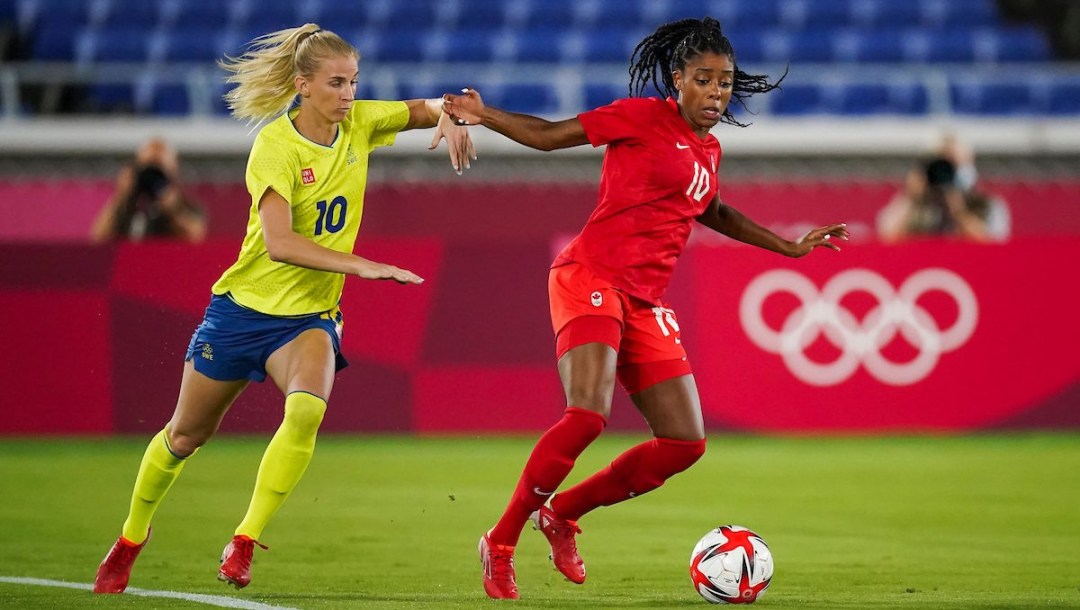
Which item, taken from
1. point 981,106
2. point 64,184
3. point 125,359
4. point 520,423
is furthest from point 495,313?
point 981,106

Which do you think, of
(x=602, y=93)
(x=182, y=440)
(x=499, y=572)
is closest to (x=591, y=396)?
(x=499, y=572)

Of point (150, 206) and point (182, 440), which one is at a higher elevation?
point (182, 440)

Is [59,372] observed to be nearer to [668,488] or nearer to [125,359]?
[125,359]

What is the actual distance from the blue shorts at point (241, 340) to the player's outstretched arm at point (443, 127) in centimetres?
86

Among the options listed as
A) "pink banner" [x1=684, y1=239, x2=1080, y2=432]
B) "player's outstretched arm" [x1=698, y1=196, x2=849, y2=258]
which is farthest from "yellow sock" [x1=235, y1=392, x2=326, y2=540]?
"pink banner" [x1=684, y1=239, x2=1080, y2=432]

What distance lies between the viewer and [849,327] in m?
13.4

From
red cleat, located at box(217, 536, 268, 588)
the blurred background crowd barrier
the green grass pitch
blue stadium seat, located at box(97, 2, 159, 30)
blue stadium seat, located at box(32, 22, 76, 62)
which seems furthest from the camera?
blue stadium seat, located at box(97, 2, 159, 30)

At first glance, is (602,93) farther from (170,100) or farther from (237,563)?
(237,563)

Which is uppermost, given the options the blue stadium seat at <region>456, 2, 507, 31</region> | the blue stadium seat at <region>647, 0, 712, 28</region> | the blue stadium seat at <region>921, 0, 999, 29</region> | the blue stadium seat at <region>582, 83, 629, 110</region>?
the blue stadium seat at <region>921, 0, 999, 29</region>

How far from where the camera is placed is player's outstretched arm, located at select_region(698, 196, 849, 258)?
23.9 feet

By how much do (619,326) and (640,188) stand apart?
561 mm

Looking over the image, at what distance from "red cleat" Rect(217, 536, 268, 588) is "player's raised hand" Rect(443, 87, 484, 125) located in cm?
184

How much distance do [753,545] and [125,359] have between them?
24.0 feet

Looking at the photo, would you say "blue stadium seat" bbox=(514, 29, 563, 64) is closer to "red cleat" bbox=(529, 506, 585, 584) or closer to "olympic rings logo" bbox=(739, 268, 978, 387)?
"olympic rings logo" bbox=(739, 268, 978, 387)
